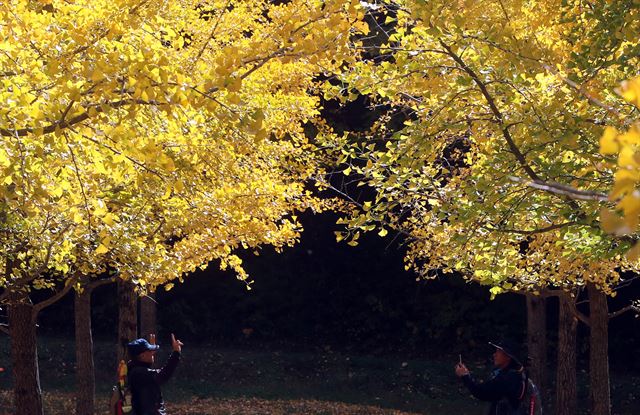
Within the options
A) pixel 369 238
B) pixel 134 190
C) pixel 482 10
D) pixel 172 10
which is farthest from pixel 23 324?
pixel 369 238

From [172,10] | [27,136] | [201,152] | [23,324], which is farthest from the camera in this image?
[23,324]

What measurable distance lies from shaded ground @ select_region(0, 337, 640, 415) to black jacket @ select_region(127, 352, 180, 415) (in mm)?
8497

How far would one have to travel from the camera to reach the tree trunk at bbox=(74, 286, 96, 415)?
557 inches

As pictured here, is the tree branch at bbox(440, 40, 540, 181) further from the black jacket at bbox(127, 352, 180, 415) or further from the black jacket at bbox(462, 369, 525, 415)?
the black jacket at bbox(127, 352, 180, 415)

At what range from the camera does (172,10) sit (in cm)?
891

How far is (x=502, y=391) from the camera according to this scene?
Answer: 7578 millimetres

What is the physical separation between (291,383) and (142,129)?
14546 millimetres

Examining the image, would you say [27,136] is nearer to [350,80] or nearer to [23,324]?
[350,80]

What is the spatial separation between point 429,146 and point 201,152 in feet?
6.84

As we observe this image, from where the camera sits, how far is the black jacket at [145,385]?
26.3 ft

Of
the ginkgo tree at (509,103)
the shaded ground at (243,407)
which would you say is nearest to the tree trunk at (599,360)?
the shaded ground at (243,407)

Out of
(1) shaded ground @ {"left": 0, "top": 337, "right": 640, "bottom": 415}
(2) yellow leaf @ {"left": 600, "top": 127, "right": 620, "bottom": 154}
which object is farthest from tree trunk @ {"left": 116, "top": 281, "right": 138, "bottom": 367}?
(2) yellow leaf @ {"left": 600, "top": 127, "right": 620, "bottom": 154}

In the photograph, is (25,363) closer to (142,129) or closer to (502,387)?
(142,129)

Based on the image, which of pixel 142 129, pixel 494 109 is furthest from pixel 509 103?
pixel 142 129
